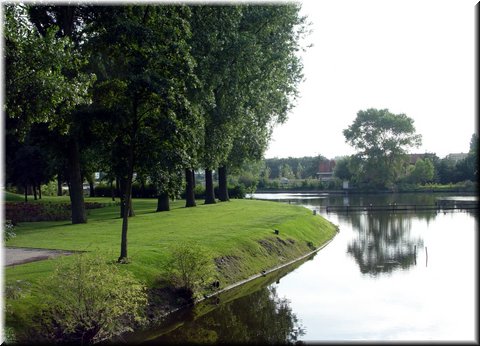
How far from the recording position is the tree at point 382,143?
124m

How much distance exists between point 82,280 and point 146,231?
1465 cm

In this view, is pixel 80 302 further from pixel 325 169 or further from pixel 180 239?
pixel 325 169

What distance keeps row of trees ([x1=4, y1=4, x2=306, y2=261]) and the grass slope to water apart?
2181 millimetres

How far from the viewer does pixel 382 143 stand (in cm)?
12731

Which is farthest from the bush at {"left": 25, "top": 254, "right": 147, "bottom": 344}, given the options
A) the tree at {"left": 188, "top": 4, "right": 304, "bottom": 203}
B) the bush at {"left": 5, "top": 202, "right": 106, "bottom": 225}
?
the bush at {"left": 5, "top": 202, "right": 106, "bottom": 225}

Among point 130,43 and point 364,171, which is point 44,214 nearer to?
point 130,43

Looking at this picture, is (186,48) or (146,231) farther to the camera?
(146,231)

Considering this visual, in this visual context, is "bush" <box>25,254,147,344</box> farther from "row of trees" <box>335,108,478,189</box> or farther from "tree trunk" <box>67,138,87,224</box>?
"row of trees" <box>335,108,478,189</box>

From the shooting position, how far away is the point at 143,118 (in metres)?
20.5

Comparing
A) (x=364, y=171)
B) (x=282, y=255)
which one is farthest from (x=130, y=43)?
(x=364, y=171)

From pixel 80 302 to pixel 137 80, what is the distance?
8398 millimetres

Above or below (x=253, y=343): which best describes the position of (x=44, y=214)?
above

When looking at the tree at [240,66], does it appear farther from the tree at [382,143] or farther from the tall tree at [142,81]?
the tree at [382,143]

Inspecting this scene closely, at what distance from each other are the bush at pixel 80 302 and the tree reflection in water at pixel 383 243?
17.2 metres
